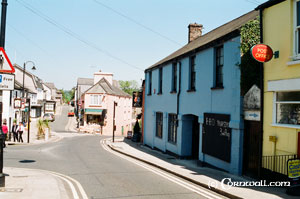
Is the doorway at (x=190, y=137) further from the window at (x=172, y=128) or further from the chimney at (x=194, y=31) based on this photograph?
the chimney at (x=194, y=31)

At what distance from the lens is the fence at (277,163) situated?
364 inches

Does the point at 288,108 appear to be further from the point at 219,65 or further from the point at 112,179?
the point at 112,179

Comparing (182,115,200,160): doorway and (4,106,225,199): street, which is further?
(182,115,200,160): doorway

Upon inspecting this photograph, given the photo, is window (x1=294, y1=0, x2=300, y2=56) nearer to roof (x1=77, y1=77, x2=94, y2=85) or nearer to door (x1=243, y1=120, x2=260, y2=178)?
door (x1=243, y1=120, x2=260, y2=178)

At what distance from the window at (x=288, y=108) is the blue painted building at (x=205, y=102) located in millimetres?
Answer: 1936

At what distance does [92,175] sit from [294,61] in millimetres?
8793

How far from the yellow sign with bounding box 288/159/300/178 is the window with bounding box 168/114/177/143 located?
11.2 metres

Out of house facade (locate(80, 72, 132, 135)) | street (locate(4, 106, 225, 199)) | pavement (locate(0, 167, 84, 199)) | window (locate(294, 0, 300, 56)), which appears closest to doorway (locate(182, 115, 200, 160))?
street (locate(4, 106, 225, 199))

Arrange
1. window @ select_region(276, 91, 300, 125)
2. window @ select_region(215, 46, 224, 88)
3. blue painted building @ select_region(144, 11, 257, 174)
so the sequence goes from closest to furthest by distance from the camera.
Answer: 1. window @ select_region(276, 91, 300, 125)
2. blue painted building @ select_region(144, 11, 257, 174)
3. window @ select_region(215, 46, 224, 88)

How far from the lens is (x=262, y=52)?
975 cm

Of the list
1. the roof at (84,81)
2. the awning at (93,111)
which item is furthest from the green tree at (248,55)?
the roof at (84,81)

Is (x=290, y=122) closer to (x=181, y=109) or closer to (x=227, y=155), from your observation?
(x=227, y=155)

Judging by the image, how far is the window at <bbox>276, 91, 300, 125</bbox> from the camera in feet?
30.4

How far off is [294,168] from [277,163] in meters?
1.40
